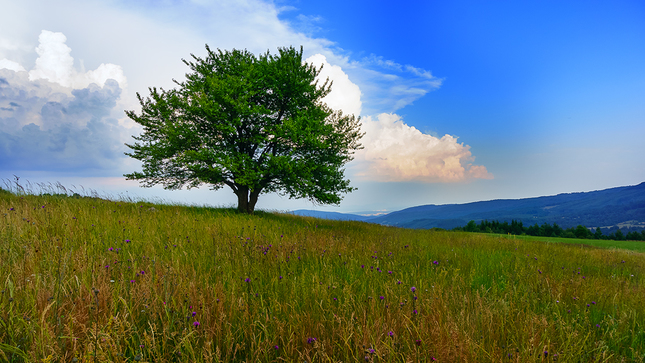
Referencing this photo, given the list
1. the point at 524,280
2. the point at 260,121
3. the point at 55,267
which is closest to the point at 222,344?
the point at 55,267

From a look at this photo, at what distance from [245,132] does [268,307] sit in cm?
1454

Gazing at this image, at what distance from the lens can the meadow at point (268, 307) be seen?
2215 millimetres

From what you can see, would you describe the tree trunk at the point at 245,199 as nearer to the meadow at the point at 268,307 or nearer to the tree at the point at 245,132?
the tree at the point at 245,132

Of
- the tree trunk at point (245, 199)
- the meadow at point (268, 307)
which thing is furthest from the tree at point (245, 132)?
the meadow at point (268, 307)

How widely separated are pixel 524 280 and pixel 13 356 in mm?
7000

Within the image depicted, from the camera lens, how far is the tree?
13805mm

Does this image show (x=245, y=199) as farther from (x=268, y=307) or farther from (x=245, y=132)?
(x=268, y=307)

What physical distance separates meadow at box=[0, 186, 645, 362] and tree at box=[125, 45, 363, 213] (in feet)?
23.9

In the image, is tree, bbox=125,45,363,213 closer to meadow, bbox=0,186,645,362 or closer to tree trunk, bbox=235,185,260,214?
tree trunk, bbox=235,185,260,214

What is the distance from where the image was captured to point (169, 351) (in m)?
2.28

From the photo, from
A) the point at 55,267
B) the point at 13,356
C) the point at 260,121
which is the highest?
the point at 260,121

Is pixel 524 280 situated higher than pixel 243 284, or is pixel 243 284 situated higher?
pixel 243 284

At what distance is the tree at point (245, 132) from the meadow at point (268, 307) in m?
7.28

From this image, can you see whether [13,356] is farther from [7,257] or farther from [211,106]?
[211,106]
